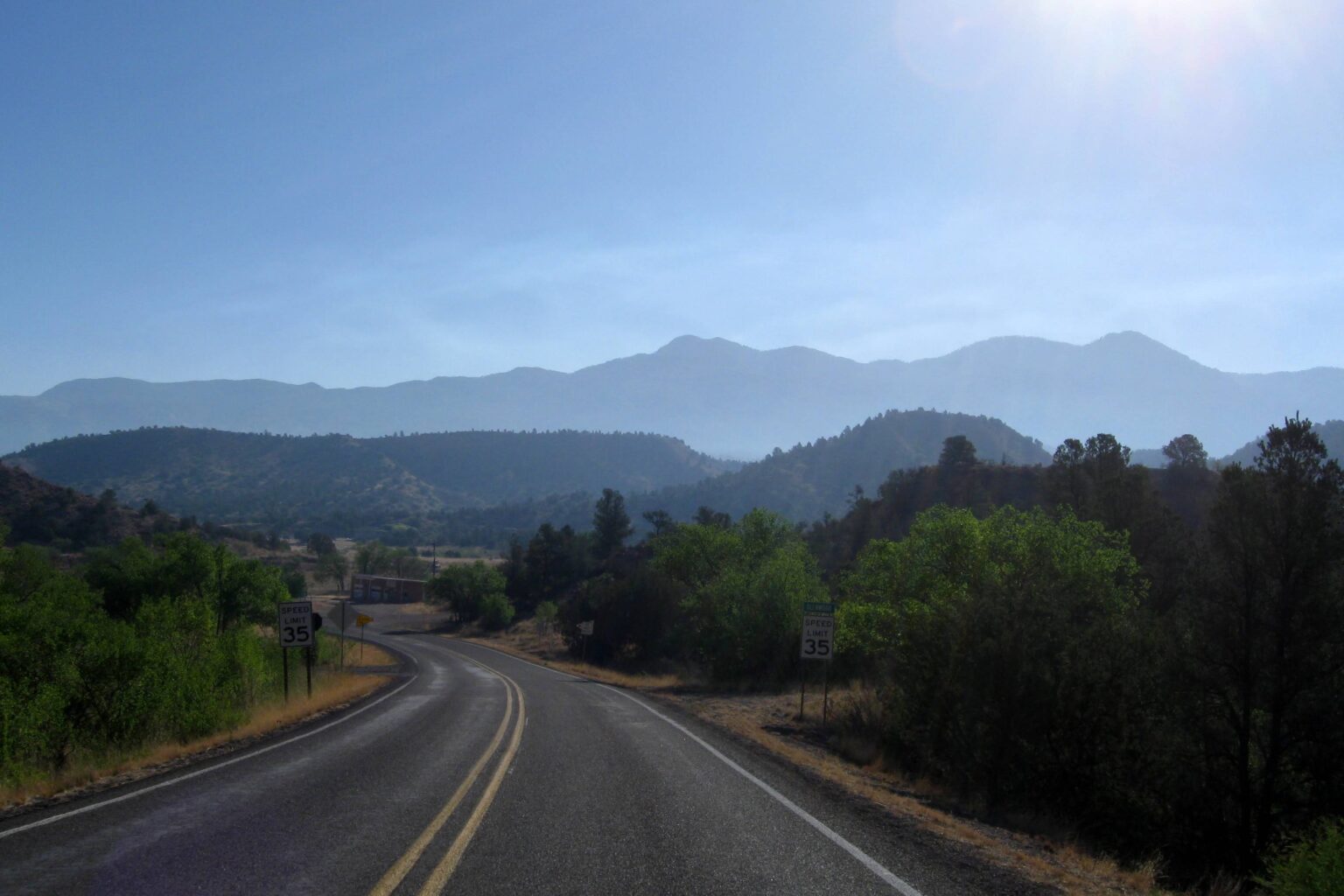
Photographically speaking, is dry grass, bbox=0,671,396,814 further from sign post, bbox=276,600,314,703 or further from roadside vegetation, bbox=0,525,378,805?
sign post, bbox=276,600,314,703

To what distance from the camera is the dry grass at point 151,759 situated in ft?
33.5

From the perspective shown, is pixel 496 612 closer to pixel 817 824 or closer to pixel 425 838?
pixel 817 824

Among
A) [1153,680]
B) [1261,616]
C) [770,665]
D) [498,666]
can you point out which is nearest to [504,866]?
[1153,680]

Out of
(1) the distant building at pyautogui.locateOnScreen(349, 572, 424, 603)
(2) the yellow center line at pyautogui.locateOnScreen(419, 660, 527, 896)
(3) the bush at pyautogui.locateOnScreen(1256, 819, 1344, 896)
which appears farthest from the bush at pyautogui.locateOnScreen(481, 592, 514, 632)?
(3) the bush at pyautogui.locateOnScreen(1256, 819, 1344, 896)

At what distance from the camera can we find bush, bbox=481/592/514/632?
9650cm

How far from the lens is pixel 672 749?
14766 mm

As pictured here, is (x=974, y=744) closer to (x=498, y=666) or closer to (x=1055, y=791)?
(x=1055, y=791)

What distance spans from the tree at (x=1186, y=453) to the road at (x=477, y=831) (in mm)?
73135

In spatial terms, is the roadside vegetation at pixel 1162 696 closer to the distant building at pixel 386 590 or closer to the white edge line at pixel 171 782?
the white edge line at pixel 171 782

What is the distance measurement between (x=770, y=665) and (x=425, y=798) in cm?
2813

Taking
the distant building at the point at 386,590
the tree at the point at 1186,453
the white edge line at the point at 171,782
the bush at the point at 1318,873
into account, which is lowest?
the distant building at the point at 386,590

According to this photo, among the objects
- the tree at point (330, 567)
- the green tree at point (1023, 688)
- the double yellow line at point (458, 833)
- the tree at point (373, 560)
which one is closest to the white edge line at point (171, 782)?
the double yellow line at point (458, 833)

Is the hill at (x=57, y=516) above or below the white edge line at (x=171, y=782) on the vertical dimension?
above

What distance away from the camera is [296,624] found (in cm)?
2041
